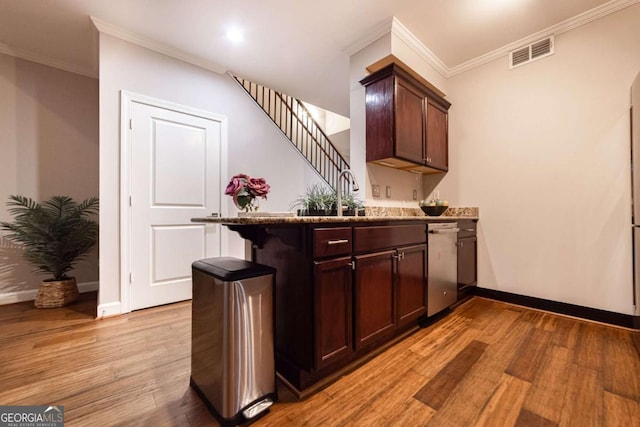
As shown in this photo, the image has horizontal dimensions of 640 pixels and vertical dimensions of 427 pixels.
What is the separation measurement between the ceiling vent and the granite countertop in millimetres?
1613

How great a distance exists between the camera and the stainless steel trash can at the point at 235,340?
44.3 inches

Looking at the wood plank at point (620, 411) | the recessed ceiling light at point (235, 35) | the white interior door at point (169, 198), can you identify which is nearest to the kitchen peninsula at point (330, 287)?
the wood plank at point (620, 411)

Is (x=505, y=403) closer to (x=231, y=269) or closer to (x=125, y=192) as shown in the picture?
(x=231, y=269)

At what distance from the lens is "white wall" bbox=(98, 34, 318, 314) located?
94.4 inches

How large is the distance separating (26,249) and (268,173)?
2.82 metres

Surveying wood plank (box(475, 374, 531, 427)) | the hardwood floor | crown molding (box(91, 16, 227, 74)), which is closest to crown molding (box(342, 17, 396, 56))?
crown molding (box(91, 16, 227, 74))

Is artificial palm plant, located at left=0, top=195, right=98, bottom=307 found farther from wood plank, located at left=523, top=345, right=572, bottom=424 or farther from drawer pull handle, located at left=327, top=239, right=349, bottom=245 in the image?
wood plank, located at left=523, top=345, right=572, bottom=424

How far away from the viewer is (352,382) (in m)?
1.43

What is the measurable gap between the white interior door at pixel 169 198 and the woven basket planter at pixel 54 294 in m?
0.83

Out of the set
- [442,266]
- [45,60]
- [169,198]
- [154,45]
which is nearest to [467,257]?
[442,266]

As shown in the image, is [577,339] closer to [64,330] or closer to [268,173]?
[268,173]

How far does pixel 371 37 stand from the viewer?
8.29 feet

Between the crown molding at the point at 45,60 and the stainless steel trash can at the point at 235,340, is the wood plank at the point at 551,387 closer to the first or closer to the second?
the stainless steel trash can at the point at 235,340

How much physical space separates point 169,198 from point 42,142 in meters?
1.68
